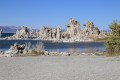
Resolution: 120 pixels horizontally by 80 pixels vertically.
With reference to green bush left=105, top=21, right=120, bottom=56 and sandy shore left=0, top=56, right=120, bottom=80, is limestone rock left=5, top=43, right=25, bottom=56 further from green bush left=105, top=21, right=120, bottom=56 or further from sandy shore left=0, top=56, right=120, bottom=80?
sandy shore left=0, top=56, right=120, bottom=80

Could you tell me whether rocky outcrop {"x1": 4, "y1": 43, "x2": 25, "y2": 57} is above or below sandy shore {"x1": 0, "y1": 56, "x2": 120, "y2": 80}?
above

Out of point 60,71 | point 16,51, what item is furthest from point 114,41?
point 60,71

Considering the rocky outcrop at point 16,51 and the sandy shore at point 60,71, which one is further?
the rocky outcrop at point 16,51

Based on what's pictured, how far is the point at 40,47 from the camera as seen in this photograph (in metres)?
50.9

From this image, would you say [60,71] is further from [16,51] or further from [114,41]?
[16,51]

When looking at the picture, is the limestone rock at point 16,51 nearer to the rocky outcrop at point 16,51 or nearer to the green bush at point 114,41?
the rocky outcrop at point 16,51

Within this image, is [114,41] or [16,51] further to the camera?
[16,51]

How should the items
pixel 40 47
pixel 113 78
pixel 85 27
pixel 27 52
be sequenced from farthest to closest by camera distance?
pixel 85 27
pixel 40 47
pixel 27 52
pixel 113 78

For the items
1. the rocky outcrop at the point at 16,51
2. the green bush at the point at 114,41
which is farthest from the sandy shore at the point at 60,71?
the rocky outcrop at the point at 16,51

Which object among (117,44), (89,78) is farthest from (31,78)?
(117,44)

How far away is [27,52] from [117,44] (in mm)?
13722

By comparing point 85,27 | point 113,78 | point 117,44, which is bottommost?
point 113,78

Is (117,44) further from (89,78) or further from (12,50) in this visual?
(89,78)

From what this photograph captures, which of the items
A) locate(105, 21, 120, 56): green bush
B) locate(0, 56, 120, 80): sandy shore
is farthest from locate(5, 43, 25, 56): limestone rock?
locate(0, 56, 120, 80): sandy shore
